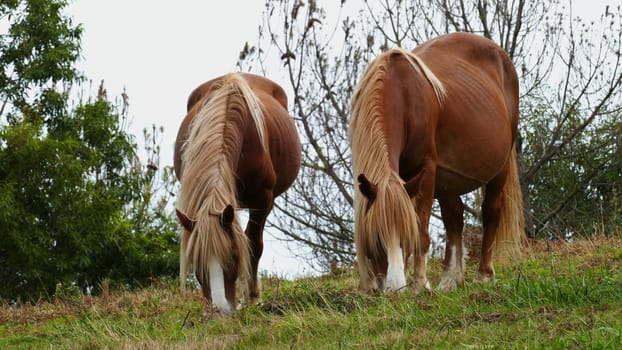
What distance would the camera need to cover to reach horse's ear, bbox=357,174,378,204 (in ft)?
20.4

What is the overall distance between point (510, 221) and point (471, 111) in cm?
132

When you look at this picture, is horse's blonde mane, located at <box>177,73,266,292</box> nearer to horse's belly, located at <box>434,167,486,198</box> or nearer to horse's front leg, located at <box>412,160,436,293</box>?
horse's front leg, located at <box>412,160,436,293</box>

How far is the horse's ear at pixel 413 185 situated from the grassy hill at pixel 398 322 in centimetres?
76

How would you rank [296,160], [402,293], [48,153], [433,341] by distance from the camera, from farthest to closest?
[48,153] → [296,160] → [402,293] → [433,341]

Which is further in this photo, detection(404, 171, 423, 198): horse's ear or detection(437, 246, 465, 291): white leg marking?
detection(437, 246, 465, 291): white leg marking

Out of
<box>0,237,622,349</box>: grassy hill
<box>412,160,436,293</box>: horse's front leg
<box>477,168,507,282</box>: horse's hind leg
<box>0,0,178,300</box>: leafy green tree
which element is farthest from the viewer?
<box>0,0,178,300</box>: leafy green tree

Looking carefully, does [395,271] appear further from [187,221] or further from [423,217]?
[187,221]

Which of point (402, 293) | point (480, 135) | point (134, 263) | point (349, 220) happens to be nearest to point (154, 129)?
point (134, 263)

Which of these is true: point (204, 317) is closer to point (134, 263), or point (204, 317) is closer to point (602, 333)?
point (602, 333)

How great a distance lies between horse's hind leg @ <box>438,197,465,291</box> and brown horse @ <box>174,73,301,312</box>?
61.1 inches

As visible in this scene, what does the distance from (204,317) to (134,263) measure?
1282 centimetres

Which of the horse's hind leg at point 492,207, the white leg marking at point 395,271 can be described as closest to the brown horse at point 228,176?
the white leg marking at point 395,271

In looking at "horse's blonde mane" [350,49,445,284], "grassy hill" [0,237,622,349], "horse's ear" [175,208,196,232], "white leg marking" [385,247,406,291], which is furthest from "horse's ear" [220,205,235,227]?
"white leg marking" [385,247,406,291]

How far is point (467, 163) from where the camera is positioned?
773 cm
